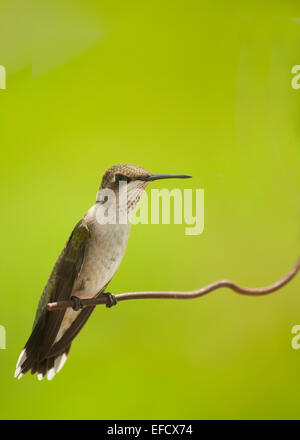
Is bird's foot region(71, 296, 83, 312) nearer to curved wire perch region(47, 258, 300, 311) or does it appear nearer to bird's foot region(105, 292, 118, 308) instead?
curved wire perch region(47, 258, 300, 311)

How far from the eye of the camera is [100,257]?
1744 millimetres

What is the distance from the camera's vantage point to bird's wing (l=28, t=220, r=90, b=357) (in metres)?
1.77

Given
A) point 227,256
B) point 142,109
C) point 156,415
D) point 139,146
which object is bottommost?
point 156,415

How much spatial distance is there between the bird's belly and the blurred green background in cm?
21

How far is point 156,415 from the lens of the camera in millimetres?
2117

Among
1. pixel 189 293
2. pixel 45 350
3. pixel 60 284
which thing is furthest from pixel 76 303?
pixel 189 293

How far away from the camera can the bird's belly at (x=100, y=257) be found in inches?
68.7

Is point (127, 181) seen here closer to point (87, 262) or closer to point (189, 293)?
point (87, 262)

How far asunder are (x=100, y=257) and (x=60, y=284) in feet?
0.60

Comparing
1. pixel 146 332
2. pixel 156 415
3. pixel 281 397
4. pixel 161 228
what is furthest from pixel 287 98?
pixel 156 415

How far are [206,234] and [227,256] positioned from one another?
12cm

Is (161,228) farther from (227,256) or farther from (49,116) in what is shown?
(49,116)

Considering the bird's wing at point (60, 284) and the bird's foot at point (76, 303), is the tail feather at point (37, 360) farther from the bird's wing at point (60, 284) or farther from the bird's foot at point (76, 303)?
the bird's foot at point (76, 303)

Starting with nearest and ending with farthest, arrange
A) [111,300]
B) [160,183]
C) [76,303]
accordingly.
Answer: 1. [76,303]
2. [111,300]
3. [160,183]
